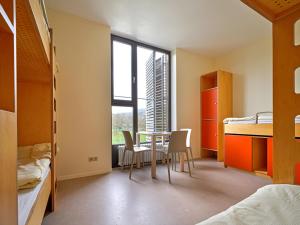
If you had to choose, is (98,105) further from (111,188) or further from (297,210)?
(297,210)

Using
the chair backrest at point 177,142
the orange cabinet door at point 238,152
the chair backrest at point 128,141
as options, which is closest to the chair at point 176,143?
the chair backrest at point 177,142

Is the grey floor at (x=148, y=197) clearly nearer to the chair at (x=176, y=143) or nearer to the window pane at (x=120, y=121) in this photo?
the chair at (x=176, y=143)

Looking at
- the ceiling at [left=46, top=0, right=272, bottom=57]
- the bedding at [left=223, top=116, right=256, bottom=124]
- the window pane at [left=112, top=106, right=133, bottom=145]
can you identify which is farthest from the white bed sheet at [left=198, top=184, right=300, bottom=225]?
the window pane at [left=112, top=106, right=133, bottom=145]

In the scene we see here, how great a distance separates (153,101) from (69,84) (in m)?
1.90

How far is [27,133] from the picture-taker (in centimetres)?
Answer: 241

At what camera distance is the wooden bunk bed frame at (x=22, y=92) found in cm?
63

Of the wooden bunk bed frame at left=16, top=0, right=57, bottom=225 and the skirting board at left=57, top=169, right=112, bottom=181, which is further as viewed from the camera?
the skirting board at left=57, top=169, right=112, bottom=181

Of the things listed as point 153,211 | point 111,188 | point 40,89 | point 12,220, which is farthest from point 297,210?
point 40,89

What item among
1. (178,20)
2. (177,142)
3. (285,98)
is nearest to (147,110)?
(177,142)

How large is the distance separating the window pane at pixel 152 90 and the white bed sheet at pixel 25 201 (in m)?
2.78

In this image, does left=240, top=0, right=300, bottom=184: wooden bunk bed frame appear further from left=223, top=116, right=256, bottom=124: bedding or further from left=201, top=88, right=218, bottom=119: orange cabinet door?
left=201, top=88, right=218, bottom=119: orange cabinet door

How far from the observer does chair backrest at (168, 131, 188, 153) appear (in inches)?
111

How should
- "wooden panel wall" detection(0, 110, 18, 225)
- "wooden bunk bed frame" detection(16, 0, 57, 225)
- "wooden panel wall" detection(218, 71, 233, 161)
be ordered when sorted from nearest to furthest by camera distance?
"wooden panel wall" detection(0, 110, 18, 225) < "wooden bunk bed frame" detection(16, 0, 57, 225) < "wooden panel wall" detection(218, 71, 233, 161)

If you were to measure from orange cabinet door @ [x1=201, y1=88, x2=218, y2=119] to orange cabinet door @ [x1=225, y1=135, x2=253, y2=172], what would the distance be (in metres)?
0.82
